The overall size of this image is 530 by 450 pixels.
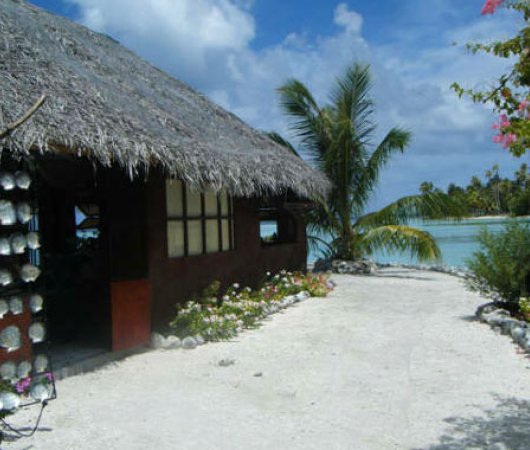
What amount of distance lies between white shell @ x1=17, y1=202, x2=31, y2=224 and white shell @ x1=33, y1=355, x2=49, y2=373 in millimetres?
843

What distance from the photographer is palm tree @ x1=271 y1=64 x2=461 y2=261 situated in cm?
1346

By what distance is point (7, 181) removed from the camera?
10.8 ft

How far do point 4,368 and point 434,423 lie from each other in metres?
2.69

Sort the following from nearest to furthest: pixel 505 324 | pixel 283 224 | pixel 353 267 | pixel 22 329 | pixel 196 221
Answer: pixel 22 329, pixel 505 324, pixel 196 221, pixel 283 224, pixel 353 267

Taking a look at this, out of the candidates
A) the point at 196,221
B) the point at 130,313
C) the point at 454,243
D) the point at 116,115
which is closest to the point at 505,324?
the point at 196,221

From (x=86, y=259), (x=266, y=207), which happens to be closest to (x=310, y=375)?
(x=86, y=259)

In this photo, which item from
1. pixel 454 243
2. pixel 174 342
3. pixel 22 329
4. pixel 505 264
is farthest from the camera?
pixel 454 243

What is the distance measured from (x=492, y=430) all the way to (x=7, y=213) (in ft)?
10.5

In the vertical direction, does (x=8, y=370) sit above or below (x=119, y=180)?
below

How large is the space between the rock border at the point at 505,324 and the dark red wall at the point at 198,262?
3408 millimetres

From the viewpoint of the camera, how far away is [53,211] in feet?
26.4

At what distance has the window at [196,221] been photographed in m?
7.38

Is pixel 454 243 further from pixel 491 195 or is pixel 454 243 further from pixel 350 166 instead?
pixel 350 166

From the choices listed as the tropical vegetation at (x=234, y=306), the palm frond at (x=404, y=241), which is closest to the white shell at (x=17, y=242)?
the tropical vegetation at (x=234, y=306)
